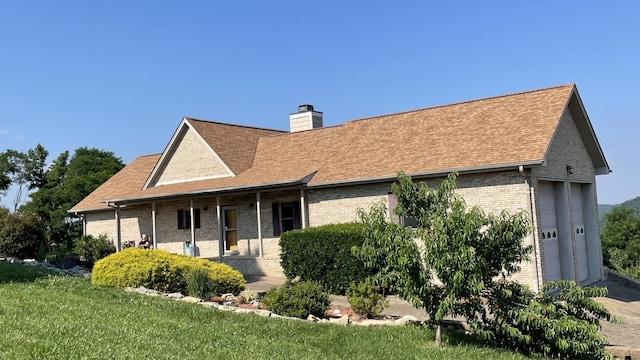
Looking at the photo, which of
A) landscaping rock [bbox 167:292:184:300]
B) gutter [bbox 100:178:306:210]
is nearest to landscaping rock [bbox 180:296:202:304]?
landscaping rock [bbox 167:292:184:300]

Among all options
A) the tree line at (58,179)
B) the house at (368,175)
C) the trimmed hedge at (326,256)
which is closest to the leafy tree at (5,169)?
the tree line at (58,179)

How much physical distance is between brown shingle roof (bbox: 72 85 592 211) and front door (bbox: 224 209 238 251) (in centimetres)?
160

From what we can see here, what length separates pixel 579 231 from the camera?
2095 centimetres

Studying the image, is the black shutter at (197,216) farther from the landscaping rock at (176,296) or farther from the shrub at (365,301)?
the shrub at (365,301)

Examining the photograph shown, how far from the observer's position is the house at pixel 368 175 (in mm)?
17141

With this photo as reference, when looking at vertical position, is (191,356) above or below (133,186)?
below

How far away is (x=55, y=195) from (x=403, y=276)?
40144 millimetres

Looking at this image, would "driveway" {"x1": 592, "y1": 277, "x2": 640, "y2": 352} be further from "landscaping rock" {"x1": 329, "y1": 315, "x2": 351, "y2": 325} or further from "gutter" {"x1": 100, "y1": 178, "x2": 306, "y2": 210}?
"gutter" {"x1": 100, "y1": 178, "x2": 306, "y2": 210}

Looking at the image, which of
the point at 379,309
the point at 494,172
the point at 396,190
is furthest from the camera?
the point at 494,172

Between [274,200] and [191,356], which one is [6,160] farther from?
[191,356]

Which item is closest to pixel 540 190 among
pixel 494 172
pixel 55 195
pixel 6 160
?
pixel 494 172

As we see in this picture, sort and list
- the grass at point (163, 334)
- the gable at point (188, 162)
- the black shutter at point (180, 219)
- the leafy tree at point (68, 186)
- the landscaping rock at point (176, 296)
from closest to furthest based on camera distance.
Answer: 1. the grass at point (163, 334)
2. the landscaping rock at point (176, 296)
3. the gable at point (188, 162)
4. the black shutter at point (180, 219)
5. the leafy tree at point (68, 186)

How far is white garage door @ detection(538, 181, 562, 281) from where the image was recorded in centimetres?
1771

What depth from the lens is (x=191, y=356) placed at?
7727 millimetres
